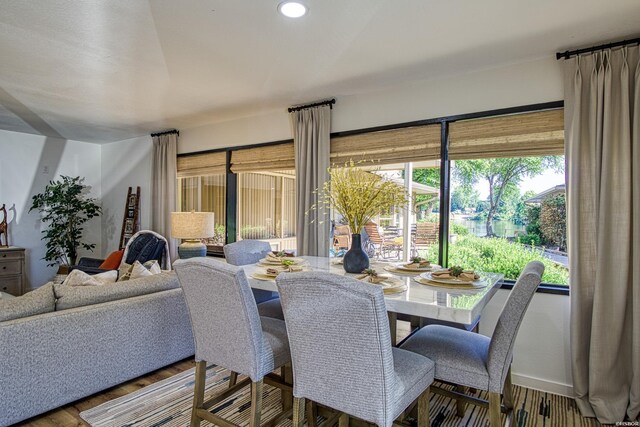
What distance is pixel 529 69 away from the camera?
281 cm

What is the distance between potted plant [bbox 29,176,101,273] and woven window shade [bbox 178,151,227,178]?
66.1 inches

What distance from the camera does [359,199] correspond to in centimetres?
241

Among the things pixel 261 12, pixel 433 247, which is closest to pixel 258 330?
pixel 261 12

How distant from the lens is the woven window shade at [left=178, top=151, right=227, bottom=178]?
4770 mm

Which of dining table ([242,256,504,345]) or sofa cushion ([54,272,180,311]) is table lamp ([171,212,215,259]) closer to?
sofa cushion ([54,272,180,311])

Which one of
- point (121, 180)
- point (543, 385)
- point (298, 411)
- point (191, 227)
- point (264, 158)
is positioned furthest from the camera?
point (121, 180)

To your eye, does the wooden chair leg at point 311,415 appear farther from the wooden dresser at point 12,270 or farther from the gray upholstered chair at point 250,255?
the wooden dresser at point 12,270

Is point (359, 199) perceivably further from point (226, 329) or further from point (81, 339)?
point (81, 339)

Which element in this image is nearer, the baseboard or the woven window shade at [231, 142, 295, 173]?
the baseboard

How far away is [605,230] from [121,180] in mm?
6143

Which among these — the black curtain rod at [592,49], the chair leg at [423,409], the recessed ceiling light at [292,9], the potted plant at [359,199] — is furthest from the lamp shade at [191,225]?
the black curtain rod at [592,49]

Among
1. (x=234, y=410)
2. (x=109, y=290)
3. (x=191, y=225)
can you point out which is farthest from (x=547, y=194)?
(x=191, y=225)

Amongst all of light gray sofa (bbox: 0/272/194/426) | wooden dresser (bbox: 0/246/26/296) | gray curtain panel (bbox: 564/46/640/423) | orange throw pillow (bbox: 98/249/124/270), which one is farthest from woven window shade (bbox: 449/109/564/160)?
wooden dresser (bbox: 0/246/26/296)

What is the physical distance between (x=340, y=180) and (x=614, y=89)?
6.23ft
